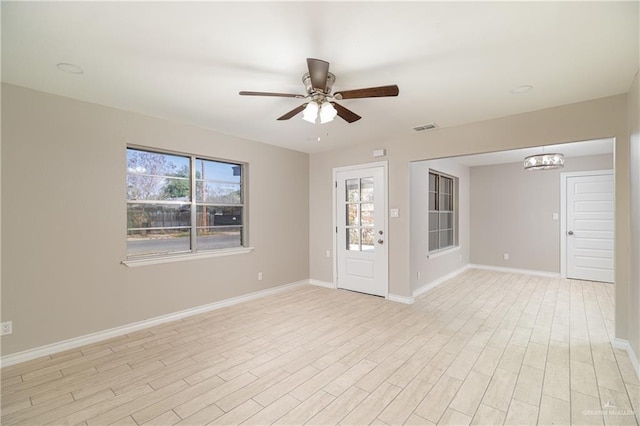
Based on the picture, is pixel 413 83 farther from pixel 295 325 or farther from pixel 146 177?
pixel 146 177

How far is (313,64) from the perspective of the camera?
1.96 m

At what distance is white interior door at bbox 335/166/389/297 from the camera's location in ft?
15.6

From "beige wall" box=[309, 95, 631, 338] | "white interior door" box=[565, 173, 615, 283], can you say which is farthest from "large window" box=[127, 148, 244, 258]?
"white interior door" box=[565, 173, 615, 283]

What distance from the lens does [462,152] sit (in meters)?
3.85

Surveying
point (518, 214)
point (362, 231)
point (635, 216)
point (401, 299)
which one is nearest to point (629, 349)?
point (635, 216)

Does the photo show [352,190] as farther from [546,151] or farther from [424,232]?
[546,151]

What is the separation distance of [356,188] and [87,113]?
3.76m

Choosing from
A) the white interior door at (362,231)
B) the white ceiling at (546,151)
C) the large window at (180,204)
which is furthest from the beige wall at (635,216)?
the large window at (180,204)

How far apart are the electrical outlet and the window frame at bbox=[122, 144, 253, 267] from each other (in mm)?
998

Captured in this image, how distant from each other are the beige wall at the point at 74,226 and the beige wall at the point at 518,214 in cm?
619

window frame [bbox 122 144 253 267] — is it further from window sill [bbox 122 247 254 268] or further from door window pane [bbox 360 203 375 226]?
door window pane [bbox 360 203 375 226]

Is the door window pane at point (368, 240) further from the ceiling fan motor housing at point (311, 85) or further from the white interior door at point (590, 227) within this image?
the white interior door at point (590, 227)

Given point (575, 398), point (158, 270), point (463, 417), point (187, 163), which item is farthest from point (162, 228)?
point (575, 398)

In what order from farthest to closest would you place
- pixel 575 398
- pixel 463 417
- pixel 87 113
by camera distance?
pixel 87 113 < pixel 575 398 < pixel 463 417
